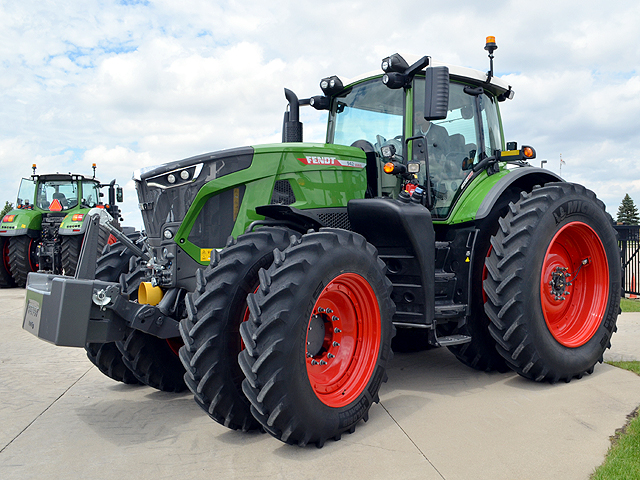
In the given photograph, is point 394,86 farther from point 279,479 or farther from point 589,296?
point 279,479

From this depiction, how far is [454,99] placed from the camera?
17.1 ft

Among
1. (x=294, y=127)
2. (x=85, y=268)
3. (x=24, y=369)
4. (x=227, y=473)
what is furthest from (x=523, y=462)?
(x=24, y=369)

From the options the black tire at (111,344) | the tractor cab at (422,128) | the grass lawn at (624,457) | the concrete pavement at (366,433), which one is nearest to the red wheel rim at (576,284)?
the concrete pavement at (366,433)

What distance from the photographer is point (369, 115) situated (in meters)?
5.09

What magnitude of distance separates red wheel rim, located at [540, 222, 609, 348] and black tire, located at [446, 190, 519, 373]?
0.55 metres

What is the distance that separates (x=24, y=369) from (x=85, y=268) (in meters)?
2.59

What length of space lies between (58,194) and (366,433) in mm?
14003

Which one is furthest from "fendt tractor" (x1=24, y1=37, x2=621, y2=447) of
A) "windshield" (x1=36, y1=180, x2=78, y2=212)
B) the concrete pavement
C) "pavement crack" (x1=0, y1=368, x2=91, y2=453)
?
"windshield" (x1=36, y1=180, x2=78, y2=212)

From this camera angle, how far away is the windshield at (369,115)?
4.87 m

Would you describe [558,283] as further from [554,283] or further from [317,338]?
[317,338]

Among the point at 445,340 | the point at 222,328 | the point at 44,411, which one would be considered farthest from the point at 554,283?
the point at 44,411

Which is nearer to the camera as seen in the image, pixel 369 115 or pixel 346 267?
pixel 346 267

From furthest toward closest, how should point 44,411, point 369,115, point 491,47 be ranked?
point 491,47
point 369,115
point 44,411

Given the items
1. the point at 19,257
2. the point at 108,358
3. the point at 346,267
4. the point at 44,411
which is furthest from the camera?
the point at 19,257
